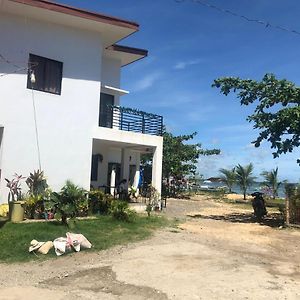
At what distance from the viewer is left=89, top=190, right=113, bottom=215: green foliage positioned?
52.5 ft

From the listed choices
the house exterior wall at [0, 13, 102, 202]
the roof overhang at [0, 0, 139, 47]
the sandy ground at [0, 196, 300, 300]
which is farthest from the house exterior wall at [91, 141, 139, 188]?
the sandy ground at [0, 196, 300, 300]

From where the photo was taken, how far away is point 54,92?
1578 cm

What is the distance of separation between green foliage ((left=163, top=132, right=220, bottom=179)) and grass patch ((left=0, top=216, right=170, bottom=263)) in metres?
17.1

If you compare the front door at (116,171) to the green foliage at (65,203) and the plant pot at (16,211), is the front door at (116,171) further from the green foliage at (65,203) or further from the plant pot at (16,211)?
the plant pot at (16,211)

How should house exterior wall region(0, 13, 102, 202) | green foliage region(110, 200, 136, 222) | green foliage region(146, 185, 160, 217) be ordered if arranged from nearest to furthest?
green foliage region(110, 200, 136, 222), house exterior wall region(0, 13, 102, 202), green foliage region(146, 185, 160, 217)

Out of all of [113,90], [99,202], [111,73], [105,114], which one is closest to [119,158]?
[105,114]

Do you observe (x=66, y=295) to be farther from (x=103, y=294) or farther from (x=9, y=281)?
(x=9, y=281)

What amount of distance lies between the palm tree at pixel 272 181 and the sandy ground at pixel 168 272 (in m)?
27.0

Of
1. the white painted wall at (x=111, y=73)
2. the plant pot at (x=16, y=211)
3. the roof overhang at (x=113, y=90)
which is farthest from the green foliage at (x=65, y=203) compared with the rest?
the white painted wall at (x=111, y=73)

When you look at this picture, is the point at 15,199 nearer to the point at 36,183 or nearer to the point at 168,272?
the point at 36,183

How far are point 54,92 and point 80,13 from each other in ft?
9.62

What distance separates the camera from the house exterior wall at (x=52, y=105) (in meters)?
14.6

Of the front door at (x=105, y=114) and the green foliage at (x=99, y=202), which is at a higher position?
the front door at (x=105, y=114)

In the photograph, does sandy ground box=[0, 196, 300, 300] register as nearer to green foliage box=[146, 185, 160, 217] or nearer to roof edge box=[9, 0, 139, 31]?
green foliage box=[146, 185, 160, 217]
